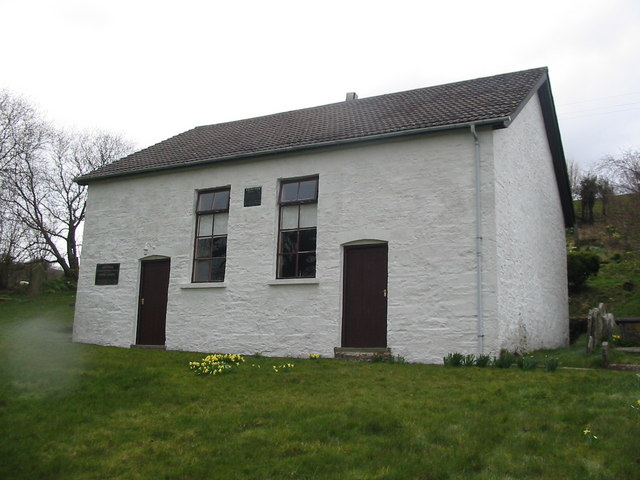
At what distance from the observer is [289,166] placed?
→ 14.7 meters

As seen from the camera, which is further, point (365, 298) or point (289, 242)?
point (289, 242)

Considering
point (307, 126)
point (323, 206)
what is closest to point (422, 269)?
point (323, 206)

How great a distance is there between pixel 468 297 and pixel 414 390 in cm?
376

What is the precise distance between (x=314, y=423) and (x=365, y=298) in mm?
6387

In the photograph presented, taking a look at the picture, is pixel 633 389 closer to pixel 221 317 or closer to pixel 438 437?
pixel 438 437

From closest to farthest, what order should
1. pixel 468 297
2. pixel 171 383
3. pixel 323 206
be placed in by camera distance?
pixel 171 383 < pixel 468 297 < pixel 323 206

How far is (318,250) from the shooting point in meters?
13.7

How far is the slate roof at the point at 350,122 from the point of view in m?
13.1

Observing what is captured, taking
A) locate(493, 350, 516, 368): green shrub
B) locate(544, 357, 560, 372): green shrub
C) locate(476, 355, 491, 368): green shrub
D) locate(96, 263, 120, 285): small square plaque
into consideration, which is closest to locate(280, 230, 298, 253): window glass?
locate(476, 355, 491, 368): green shrub

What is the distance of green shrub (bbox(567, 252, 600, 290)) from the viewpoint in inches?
924

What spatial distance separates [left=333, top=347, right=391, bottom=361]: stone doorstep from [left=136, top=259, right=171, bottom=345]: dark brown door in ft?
17.8

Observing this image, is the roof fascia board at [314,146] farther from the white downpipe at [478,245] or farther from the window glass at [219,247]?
the window glass at [219,247]

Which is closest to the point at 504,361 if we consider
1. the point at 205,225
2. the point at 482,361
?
the point at 482,361

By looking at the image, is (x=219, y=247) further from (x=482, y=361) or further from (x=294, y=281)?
(x=482, y=361)
